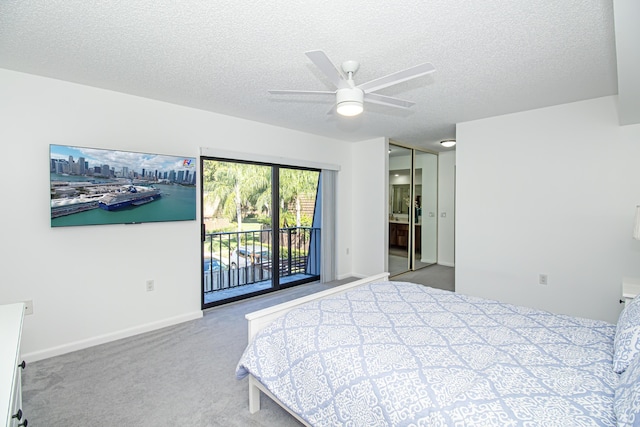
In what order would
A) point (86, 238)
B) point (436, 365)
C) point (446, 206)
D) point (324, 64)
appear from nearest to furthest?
point (436, 365), point (324, 64), point (86, 238), point (446, 206)

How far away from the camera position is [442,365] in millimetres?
1392

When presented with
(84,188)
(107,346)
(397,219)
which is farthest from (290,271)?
(397,219)

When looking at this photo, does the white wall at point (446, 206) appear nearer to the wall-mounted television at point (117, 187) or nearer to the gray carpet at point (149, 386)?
the gray carpet at point (149, 386)

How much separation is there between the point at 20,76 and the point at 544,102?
494cm

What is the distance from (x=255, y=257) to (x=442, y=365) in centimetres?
355

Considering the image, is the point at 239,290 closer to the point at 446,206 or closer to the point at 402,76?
the point at 402,76

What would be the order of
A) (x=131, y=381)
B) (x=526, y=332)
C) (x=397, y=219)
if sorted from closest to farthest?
(x=526, y=332), (x=131, y=381), (x=397, y=219)

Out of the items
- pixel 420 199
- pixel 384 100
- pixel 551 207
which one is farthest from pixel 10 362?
pixel 420 199

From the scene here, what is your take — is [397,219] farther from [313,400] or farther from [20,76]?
[20,76]

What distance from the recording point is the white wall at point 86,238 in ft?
8.14

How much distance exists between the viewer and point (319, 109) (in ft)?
11.4

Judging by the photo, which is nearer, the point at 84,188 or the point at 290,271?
the point at 84,188

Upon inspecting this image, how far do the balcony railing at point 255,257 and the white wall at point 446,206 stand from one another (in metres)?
2.89

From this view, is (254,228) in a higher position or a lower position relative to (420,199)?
lower
